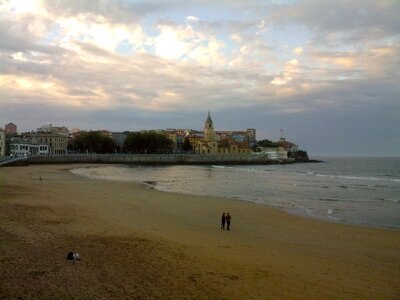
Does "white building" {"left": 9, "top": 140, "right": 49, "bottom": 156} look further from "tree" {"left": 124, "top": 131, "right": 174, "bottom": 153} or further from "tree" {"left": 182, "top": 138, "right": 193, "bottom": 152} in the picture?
"tree" {"left": 182, "top": 138, "right": 193, "bottom": 152}

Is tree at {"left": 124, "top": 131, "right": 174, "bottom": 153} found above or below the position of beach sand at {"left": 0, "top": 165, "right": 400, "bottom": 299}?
above

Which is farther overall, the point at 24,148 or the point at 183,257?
the point at 24,148

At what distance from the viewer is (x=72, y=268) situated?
958 centimetres

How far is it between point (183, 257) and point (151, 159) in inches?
4134

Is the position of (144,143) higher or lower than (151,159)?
higher

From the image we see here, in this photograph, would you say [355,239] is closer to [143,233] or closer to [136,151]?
[143,233]

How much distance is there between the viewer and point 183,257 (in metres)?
11.8

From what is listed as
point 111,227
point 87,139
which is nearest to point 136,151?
point 87,139

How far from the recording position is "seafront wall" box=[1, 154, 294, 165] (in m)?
91.6

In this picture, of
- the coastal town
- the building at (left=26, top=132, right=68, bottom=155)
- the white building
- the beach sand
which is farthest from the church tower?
Answer: the beach sand

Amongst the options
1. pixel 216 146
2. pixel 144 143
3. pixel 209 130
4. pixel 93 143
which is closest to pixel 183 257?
pixel 93 143

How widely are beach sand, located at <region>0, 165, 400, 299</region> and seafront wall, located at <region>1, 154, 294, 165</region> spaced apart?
208 ft

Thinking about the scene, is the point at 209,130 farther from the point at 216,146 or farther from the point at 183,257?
the point at 183,257

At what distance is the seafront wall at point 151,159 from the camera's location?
91.6 metres
